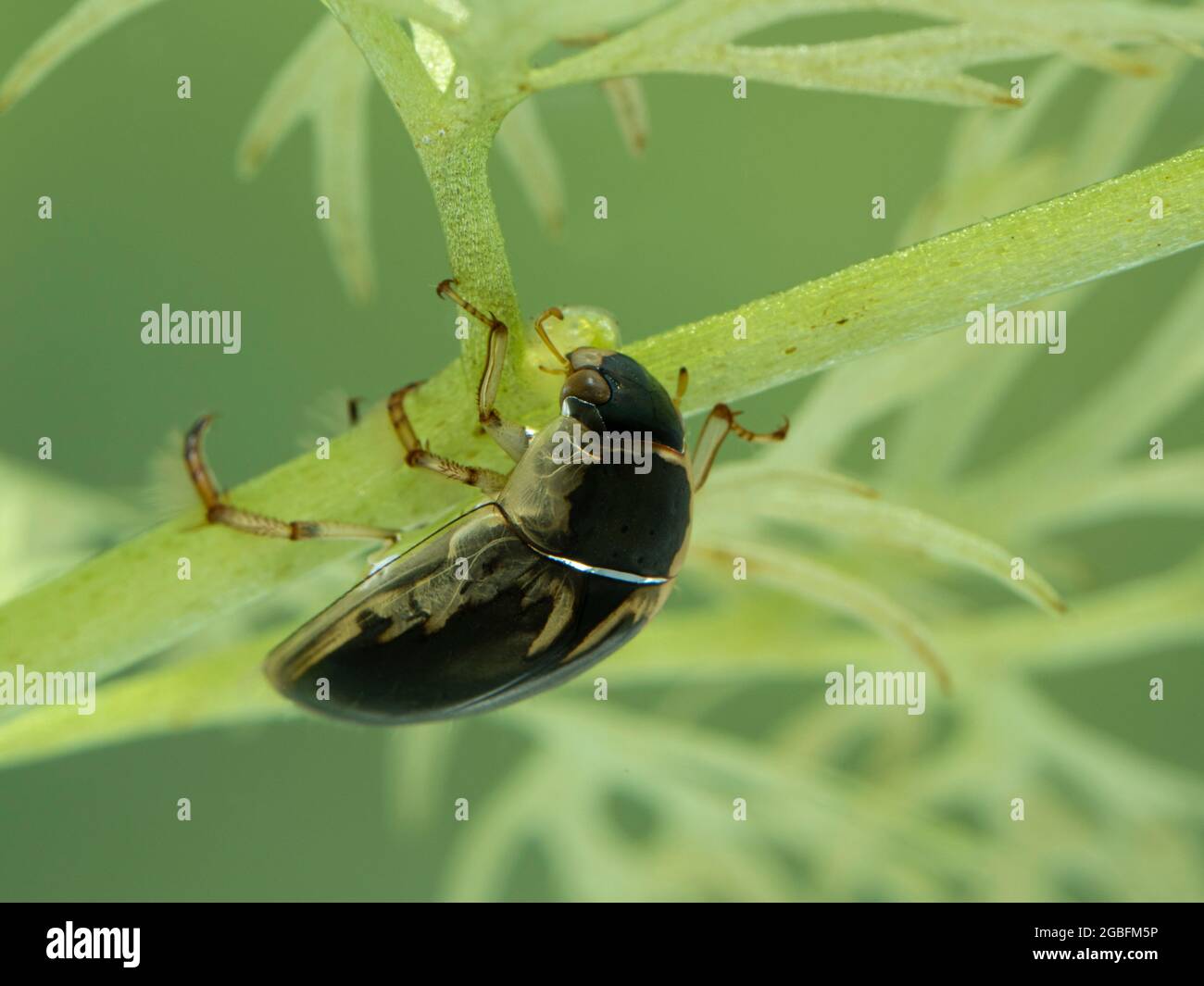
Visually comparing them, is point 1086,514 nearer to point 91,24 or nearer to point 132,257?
point 91,24

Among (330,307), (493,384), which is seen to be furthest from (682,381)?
(330,307)

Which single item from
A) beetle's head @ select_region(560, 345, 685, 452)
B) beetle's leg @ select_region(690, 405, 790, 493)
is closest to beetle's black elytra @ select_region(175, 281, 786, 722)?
beetle's head @ select_region(560, 345, 685, 452)

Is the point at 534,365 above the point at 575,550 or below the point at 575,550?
above

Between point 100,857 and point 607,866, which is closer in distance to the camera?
point 607,866

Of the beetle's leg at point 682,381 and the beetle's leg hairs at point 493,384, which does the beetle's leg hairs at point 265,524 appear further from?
the beetle's leg at point 682,381

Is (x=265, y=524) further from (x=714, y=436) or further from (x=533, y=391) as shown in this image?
(x=714, y=436)
